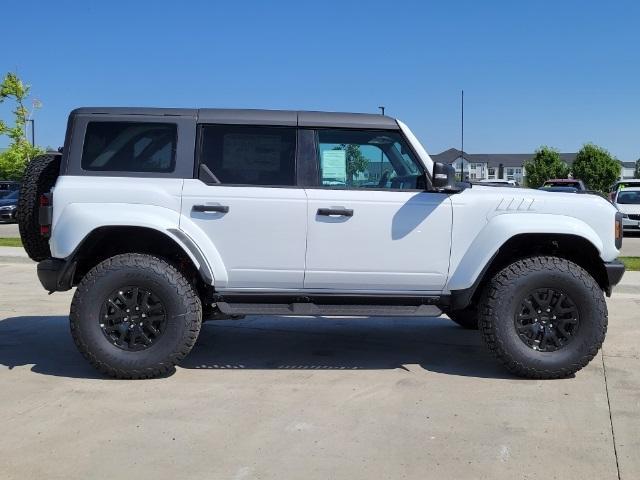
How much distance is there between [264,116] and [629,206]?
19.2 meters

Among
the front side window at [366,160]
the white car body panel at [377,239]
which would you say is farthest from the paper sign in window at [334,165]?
the white car body panel at [377,239]

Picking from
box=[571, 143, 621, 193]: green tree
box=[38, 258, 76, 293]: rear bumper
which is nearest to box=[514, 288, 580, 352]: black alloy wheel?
box=[38, 258, 76, 293]: rear bumper

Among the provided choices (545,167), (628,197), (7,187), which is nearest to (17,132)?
(7,187)

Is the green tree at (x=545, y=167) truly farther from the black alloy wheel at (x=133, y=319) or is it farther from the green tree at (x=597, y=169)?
the black alloy wheel at (x=133, y=319)

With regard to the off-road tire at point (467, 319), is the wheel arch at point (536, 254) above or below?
above

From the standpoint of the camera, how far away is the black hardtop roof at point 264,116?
5125mm

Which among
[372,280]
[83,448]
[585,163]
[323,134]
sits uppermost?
[585,163]

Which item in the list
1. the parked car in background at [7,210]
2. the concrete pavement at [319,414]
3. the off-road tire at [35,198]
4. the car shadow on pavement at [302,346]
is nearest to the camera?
the concrete pavement at [319,414]

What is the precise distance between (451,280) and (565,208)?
1.01 m

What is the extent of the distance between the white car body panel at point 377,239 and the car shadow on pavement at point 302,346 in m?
0.89

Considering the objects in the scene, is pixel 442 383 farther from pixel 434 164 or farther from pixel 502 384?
pixel 434 164

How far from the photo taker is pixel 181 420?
422 centimetres

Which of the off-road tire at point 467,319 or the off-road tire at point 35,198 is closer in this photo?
the off-road tire at point 35,198

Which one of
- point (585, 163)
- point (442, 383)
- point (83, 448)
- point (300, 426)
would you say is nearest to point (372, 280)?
point (442, 383)
